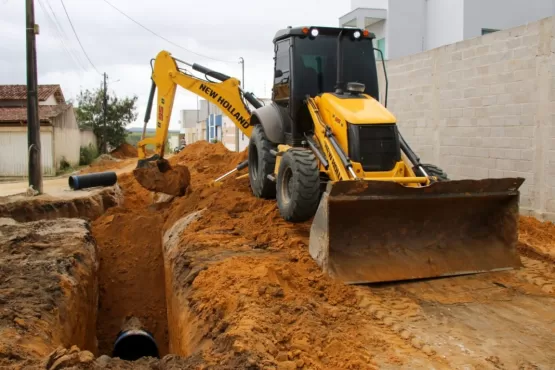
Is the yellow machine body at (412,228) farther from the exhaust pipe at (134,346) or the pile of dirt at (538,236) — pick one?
the exhaust pipe at (134,346)

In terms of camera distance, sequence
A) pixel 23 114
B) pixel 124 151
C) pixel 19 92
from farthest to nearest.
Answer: pixel 124 151 < pixel 19 92 < pixel 23 114

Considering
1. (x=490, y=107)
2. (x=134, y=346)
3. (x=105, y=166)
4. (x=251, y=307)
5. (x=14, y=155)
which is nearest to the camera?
(x=251, y=307)

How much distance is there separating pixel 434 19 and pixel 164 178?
14.7m

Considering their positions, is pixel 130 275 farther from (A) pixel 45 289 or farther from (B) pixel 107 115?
(B) pixel 107 115

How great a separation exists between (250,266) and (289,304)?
3.65ft

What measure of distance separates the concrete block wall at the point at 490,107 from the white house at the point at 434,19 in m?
8.83

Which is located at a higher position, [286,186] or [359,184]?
[359,184]

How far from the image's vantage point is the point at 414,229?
244 inches

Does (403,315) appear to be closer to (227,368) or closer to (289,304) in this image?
(289,304)

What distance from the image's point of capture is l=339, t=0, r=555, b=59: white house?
1930 cm

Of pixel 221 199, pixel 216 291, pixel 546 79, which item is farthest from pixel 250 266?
pixel 546 79

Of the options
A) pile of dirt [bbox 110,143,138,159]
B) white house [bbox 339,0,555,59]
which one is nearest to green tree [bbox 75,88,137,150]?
pile of dirt [bbox 110,143,138,159]

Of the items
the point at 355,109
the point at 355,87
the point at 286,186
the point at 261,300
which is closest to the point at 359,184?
the point at 261,300

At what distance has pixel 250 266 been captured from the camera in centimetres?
613
